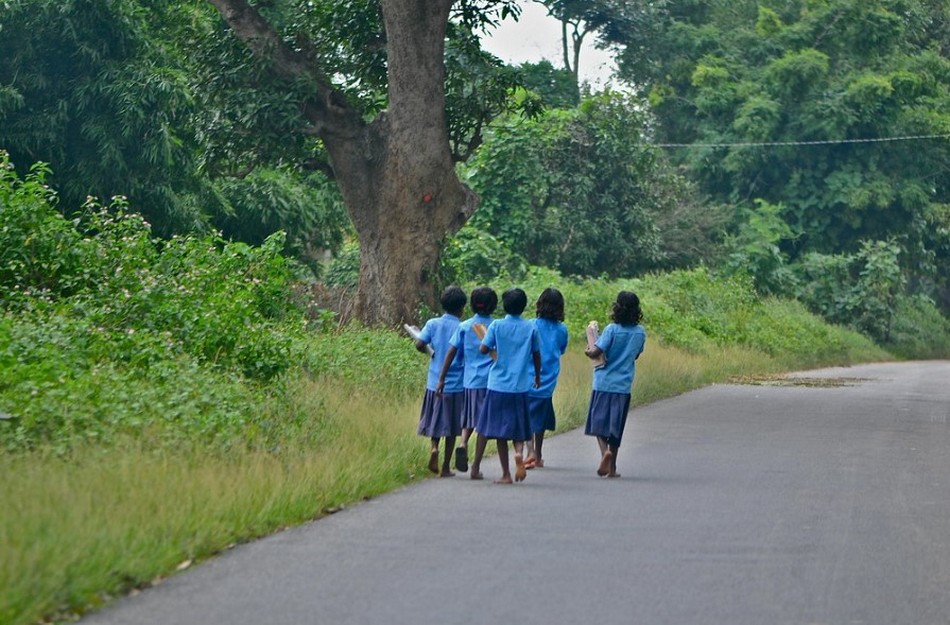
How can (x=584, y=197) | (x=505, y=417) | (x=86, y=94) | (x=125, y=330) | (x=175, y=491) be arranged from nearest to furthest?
(x=175, y=491) < (x=505, y=417) < (x=125, y=330) < (x=86, y=94) < (x=584, y=197)

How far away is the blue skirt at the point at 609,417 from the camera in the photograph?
12711 millimetres

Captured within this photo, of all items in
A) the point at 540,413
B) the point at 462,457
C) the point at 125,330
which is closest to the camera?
the point at 462,457

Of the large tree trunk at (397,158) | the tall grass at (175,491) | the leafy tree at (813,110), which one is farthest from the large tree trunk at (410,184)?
the leafy tree at (813,110)

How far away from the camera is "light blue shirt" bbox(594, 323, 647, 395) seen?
12898 mm

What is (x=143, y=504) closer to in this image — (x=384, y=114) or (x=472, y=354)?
(x=472, y=354)

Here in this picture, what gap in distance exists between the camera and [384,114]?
22500mm

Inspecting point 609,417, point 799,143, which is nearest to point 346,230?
point 609,417

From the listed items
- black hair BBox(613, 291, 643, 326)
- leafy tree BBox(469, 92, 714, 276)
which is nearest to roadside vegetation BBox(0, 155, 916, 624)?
black hair BBox(613, 291, 643, 326)

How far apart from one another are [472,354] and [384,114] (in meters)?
10.8

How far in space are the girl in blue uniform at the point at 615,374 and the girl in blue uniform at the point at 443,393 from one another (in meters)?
1.16

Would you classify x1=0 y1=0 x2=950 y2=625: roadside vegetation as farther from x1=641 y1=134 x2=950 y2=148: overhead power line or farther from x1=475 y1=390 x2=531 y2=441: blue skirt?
x1=475 y1=390 x2=531 y2=441: blue skirt

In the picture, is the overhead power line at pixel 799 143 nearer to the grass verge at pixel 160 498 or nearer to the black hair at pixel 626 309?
the black hair at pixel 626 309

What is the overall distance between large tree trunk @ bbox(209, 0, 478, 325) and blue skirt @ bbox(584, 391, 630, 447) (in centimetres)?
982

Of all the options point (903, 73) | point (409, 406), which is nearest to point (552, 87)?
point (903, 73)
